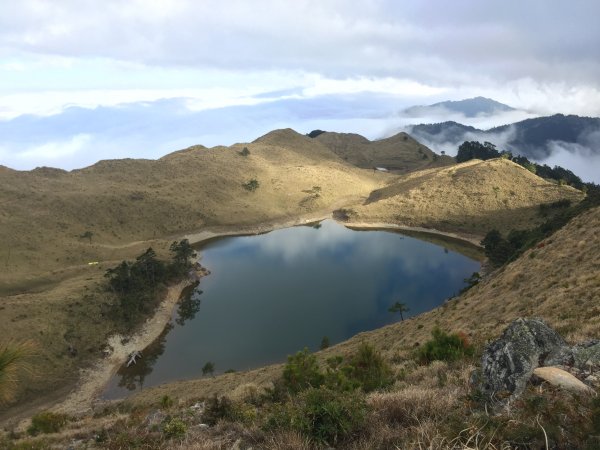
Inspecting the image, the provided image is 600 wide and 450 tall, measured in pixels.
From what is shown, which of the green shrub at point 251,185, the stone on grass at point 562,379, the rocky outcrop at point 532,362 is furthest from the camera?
the green shrub at point 251,185

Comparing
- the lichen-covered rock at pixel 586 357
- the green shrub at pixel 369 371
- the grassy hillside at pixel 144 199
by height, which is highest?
the grassy hillside at pixel 144 199

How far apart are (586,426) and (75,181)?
117583 millimetres

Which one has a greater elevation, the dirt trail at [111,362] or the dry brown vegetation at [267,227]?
the dry brown vegetation at [267,227]

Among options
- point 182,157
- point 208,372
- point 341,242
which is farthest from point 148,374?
point 182,157

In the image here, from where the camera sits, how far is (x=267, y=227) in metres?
96.1

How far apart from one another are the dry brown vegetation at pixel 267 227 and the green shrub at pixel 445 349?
1.04 m

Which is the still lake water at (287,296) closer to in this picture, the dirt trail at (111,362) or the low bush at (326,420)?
the dirt trail at (111,362)

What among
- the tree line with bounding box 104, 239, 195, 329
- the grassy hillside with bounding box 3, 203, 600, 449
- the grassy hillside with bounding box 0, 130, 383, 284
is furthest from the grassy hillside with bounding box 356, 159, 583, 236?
the grassy hillside with bounding box 3, 203, 600, 449

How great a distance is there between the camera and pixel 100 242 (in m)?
78.4

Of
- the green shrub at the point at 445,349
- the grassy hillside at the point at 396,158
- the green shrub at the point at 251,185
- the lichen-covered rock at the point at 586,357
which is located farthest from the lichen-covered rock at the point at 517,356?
the grassy hillside at the point at 396,158

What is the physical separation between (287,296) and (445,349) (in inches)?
1704

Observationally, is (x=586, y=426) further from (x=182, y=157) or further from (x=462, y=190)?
(x=182, y=157)

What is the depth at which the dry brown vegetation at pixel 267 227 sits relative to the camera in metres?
17.5

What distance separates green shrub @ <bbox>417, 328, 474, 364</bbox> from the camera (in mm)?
14781
